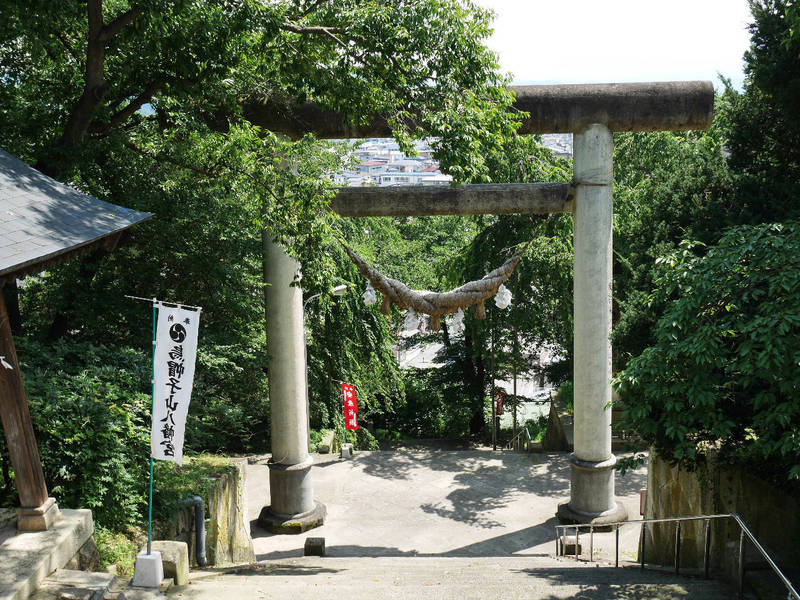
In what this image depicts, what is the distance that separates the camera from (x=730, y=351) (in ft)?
21.9

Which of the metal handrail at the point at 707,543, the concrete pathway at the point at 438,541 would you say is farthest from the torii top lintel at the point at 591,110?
the concrete pathway at the point at 438,541

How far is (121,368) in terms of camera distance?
29.7 feet

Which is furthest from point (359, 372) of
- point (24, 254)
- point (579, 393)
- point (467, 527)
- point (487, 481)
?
point (24, 254)

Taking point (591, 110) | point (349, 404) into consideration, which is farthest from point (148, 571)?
point (349, 404)

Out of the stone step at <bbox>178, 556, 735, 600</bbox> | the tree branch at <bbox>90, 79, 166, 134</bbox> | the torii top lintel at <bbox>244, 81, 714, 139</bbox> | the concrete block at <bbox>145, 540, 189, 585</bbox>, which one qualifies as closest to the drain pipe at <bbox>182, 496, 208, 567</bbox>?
the stone step at <bbox>178, 556, 735, 600</bbox>

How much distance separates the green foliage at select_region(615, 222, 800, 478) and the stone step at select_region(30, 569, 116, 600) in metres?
5.09

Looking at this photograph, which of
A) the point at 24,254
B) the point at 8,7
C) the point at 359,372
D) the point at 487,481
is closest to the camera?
the point at 24,254

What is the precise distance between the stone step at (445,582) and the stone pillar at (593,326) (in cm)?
158

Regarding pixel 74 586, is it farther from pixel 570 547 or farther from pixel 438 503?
pixel 438 503

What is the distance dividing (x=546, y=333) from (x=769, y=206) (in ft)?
33.1

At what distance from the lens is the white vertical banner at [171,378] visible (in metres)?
6.93

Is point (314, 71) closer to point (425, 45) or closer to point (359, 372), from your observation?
point (425, 45)

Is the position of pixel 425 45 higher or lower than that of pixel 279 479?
higher

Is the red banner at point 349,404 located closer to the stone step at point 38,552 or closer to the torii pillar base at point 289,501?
the torii pillar base at point 289,501
